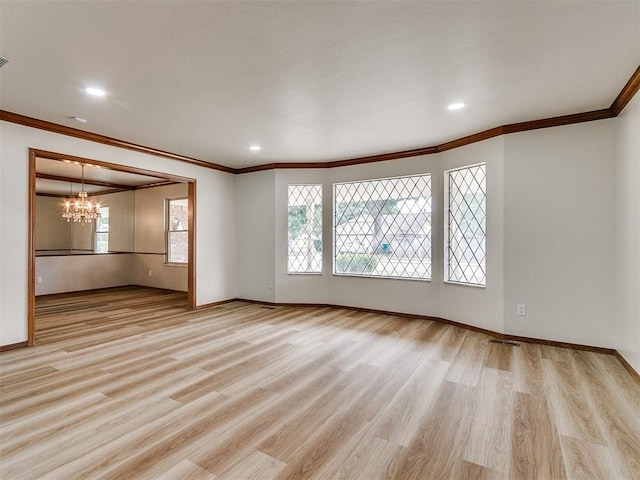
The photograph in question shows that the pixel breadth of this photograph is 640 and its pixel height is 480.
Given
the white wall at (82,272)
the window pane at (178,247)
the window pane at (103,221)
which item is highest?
the window pane at (103,221)

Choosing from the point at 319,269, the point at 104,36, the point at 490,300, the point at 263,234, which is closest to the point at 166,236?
the point at 263,234

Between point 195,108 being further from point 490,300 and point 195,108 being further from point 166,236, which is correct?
point 166,236

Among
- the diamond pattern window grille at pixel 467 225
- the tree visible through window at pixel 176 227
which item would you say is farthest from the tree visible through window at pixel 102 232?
the diamond pattern window grille at pixel 467 225

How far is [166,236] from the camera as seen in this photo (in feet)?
24.1

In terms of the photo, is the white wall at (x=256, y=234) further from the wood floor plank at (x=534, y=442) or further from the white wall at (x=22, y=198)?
the wood floor plank at (x=534, y=442)

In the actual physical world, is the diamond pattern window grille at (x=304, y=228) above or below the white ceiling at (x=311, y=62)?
below

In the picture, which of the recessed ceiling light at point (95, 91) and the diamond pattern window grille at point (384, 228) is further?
the diamond pattern window grille at point (384, 228)

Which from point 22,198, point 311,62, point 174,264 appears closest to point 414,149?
point 311,62

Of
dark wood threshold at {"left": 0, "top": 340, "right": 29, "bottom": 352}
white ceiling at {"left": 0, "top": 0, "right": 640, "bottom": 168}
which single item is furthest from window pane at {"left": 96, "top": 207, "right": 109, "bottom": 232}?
dark wood threshold at {"left": 0, "top": 340, "right": 29, "bottom": 352}

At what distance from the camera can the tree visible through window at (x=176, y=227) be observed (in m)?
7.23

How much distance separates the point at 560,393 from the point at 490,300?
1492 mm

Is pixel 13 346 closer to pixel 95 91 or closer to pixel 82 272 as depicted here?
pixel 95 91

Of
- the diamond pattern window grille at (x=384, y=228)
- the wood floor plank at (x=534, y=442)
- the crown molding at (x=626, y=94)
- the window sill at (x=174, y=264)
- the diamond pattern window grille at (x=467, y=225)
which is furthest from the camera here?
the window sill at (x=174, y=264)

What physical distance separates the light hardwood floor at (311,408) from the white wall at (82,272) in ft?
11.1
